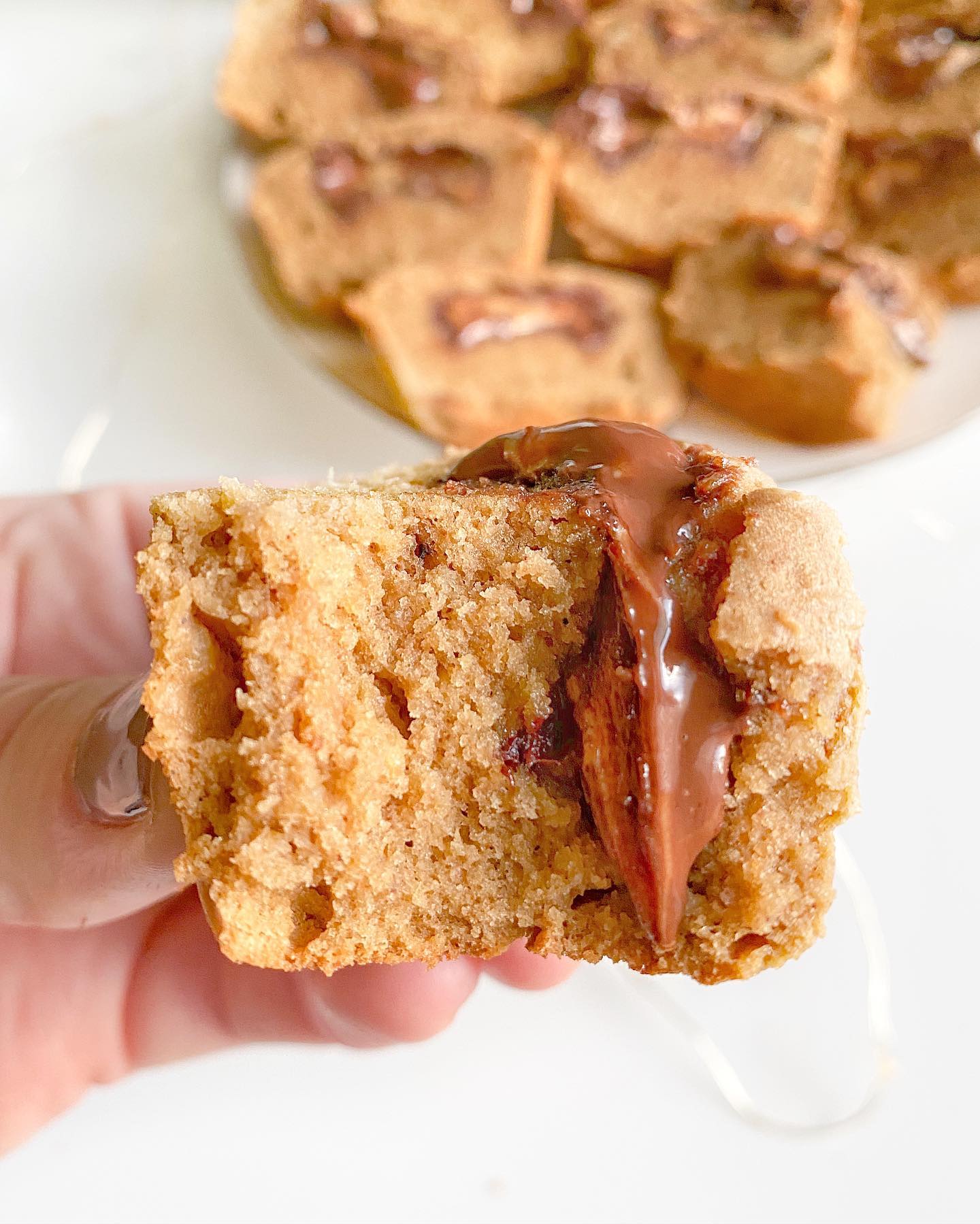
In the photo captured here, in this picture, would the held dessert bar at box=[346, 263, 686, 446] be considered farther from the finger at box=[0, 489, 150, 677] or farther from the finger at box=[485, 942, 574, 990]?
the finger at box=[485, 942, 574, 990]

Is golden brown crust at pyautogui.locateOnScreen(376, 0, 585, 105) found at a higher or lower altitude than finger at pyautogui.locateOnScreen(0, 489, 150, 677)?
higher

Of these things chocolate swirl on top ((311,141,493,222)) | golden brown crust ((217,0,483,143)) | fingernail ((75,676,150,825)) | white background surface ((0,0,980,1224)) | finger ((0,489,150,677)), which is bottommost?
white background surface ((0,0,980,1224))

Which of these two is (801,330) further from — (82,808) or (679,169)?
(82,808)

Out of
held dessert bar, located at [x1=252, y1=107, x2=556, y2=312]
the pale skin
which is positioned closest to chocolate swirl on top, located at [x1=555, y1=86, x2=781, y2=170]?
held dessert bar, located at [x1=252, y1=107, x2=556, y2=312]

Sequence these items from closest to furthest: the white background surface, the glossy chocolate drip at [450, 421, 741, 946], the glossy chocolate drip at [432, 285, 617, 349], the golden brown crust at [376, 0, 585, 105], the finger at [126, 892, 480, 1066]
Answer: the glossy chocolate drip at [450, 421, 741, 946] → the finger at [126, 892, 480, 1066] → the white background surface → the glossy chocolate drip at [432, 285, 617, 349] → the golden brown crust at [376, 0, 585, 105]

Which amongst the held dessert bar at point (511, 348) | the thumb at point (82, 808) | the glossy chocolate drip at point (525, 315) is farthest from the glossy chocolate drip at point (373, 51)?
the thumb at point (82, 808)

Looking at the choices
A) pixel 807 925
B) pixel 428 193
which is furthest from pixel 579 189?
pixel 807 925

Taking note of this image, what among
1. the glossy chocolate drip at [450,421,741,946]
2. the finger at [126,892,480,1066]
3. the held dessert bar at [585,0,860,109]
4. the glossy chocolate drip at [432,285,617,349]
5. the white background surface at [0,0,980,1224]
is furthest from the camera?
the held dessert bar at [585,0,860,109]
